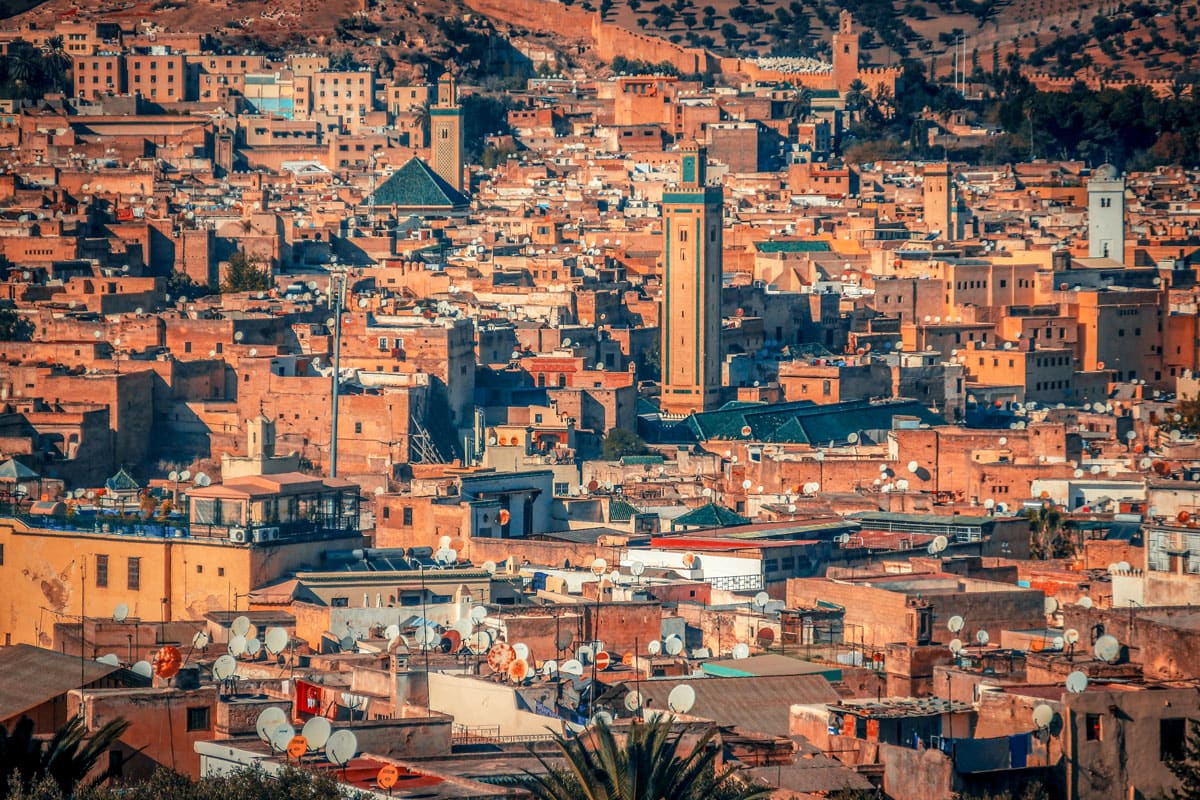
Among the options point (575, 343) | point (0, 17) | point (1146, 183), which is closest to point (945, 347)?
point (575, 343)

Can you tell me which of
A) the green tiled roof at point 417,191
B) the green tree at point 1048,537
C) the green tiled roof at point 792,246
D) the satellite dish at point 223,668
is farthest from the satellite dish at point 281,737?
the green tiled roof at point 417,191

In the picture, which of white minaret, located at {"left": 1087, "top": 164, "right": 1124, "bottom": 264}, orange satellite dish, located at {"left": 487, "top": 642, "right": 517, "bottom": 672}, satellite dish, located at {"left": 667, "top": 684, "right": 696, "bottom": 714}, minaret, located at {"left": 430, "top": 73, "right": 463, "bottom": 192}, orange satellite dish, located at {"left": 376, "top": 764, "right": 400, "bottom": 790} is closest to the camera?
orange satellite dish, located at {"left": 376, "top": 764, "right": 400, "bottom": 790}

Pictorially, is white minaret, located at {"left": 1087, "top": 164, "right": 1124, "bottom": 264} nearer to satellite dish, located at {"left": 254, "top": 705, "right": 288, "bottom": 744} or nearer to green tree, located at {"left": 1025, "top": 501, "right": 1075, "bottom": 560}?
green tree, located at {"left": 1025, "top": 501, "right": 1075, "bottom": 560}

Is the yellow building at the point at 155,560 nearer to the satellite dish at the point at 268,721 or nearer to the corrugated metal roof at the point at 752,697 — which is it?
the corrugated metal roof at the point at 752,697

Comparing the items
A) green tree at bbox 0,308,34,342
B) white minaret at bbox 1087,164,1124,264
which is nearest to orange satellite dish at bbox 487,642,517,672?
green tree at bbox 0,308,34,342

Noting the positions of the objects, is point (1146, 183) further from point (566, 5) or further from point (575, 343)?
point (566, 5)

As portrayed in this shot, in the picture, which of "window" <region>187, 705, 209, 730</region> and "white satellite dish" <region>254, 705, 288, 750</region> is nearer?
"white satellite dish" <region>254, 705, 288, 750</region>

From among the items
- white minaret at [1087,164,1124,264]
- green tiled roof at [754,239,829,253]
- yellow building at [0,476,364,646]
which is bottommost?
yellow building at [0,476,364,646]
